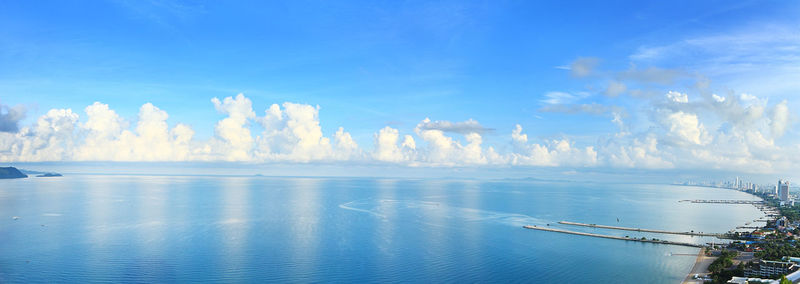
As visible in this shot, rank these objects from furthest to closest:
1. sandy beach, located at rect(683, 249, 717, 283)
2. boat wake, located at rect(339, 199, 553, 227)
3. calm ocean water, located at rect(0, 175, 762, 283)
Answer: boat wake, located at rect(339, 199, 553, 227) → sandy beach, located at rect(683, 249, 717, 283) → calm ocean water, located at rect(0, 175, 762, 283)

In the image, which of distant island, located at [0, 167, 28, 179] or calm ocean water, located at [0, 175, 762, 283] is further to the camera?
distant island, located at [0, 167, 28, 179]

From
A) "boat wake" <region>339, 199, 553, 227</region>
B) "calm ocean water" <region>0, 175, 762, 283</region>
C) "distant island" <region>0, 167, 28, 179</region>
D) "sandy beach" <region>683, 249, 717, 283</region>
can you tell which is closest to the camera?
"calm ocean water" <region>0, 175, 762, 283</region>

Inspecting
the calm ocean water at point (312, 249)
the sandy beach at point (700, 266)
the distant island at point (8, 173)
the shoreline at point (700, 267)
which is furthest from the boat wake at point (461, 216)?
the distant island at point (8, 173)

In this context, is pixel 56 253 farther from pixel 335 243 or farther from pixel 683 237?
pixel 683 237

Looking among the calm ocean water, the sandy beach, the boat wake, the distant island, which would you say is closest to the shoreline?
the sandy beach

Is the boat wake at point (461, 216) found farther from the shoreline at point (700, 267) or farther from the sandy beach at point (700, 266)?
the shoreline at point (700, 267)

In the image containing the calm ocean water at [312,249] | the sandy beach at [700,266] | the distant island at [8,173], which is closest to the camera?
the calm ocean water at [312,249]

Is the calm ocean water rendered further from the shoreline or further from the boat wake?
the shoreline

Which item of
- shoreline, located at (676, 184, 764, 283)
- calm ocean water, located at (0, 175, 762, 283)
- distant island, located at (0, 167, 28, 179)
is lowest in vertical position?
distant island, located at (0, 167, 28, 179)

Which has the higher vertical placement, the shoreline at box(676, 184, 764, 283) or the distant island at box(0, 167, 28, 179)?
the shoreline at box(676, 184, 764, 283)
